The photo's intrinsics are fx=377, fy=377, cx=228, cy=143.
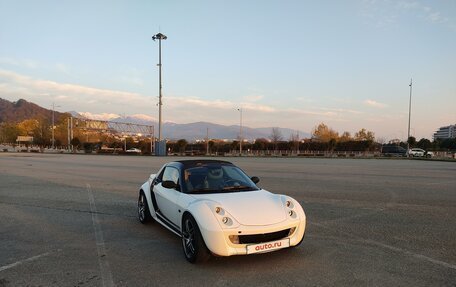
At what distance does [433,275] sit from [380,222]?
312 centimetres

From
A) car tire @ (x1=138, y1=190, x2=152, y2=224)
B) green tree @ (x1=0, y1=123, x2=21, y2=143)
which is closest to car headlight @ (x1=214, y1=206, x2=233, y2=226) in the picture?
car tire @ (x1=138, y1=190, x2=152, y2=224)

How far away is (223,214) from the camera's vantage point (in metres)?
4.93

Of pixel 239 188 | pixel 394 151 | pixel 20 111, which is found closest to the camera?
pixel 239 188

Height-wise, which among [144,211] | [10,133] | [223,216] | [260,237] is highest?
[10,133]

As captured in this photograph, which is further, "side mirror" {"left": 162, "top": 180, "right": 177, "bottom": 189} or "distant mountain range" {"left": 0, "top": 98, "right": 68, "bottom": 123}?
"distant mountain range" {"left": 0, "top": 98, "right": 68, "bottom": 123}

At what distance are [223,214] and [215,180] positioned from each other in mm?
1399

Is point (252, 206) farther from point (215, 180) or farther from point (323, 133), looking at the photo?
point (323, 133)

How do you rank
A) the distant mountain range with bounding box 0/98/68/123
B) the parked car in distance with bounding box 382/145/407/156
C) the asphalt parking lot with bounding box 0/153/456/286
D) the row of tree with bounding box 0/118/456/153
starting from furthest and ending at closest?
the distant mountain range with bounding box 0/98/68/123
the row of tree with bounding box 0/118/456/153
the parked car in distance with bounding box 382/145/407/156
the asphalt parking lot with bounding box 0/153/456/286

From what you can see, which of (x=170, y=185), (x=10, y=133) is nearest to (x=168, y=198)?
(x=170, y=185)

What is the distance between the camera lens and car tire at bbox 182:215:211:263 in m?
4.90

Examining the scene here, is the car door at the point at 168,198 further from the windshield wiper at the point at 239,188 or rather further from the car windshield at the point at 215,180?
the windshield wiper at the point at 239,188

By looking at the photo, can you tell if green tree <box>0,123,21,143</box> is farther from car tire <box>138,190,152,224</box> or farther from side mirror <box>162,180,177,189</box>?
side mirror <box>162,180,177,189</box>

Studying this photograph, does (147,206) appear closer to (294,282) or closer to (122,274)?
(122,274)

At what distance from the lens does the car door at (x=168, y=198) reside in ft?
19.4
